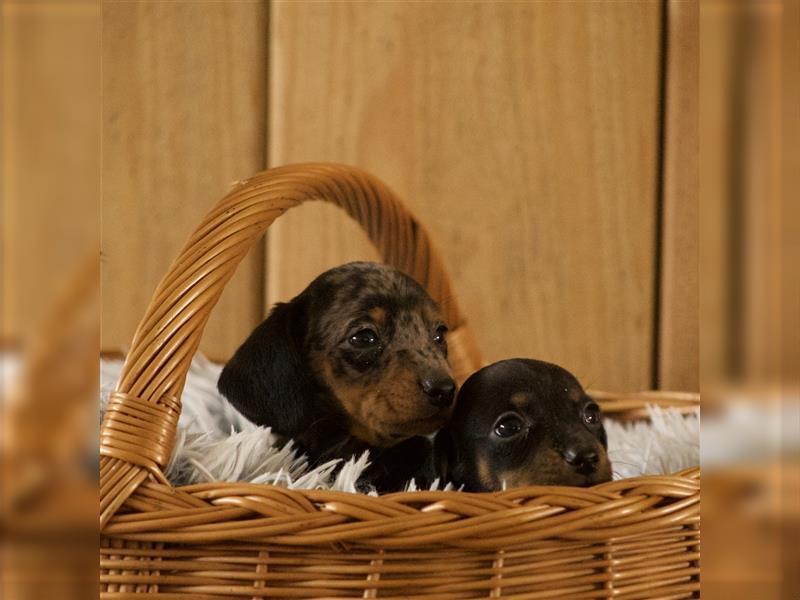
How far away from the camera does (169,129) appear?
2004mm

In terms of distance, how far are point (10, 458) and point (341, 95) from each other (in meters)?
1.84

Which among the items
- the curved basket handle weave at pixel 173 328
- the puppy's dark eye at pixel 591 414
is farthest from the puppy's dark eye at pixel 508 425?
the curved basket handle weave at pixel 173 328

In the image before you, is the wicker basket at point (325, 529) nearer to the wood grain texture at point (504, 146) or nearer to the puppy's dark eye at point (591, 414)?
the puppy's dark eye at point (591, 414)

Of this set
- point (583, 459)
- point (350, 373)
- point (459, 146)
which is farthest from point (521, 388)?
point (459, 146)

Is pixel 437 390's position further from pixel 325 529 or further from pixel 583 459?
pixel 325 529

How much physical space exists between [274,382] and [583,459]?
0.43 m

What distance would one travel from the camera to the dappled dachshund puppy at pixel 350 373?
1.11 metres

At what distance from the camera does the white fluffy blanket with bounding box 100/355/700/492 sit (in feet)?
3.26

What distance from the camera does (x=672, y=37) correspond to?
2.07m

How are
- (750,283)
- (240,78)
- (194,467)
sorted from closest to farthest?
(750,283), (194,467), (240,78)

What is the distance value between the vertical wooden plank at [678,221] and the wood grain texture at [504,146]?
4 cm

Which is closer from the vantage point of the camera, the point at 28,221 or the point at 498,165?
the point at 28,221

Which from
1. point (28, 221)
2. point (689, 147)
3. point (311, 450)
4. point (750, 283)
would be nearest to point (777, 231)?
point (750, 283)

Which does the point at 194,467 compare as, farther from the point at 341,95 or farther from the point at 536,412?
the point at 341,95
